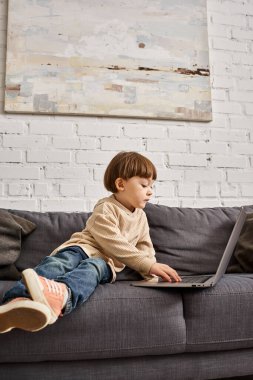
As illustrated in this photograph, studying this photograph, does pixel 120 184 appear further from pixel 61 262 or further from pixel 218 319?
pixel 218 319

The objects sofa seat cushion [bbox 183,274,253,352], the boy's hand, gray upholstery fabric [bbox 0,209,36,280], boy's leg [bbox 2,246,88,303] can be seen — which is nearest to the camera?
boy's leg [bbox 2,246,88,303]

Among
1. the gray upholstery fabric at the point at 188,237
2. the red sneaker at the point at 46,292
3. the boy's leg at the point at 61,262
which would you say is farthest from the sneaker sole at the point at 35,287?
the gray upholstery fabric at the point at 188,237

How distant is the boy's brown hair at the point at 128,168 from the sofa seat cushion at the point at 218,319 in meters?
0.56

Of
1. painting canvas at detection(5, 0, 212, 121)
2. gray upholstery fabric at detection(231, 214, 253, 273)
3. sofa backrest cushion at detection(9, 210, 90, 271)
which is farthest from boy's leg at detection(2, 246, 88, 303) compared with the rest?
painting canvas at detection(5, 0, 212, 121)

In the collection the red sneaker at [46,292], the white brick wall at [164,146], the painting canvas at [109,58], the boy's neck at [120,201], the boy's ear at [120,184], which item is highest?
the painting canvas at [109,58]

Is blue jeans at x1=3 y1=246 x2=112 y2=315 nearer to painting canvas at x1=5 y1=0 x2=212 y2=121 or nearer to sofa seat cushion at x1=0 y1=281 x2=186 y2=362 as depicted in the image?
sofa seat cushion at x1=0 y1=281 x2=186 y2=362

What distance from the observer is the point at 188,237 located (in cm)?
205

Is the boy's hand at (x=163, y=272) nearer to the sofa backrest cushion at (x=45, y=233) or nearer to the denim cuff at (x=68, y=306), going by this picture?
the denim cuff at (x=68, y=306)

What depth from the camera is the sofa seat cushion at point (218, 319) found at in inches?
57.5

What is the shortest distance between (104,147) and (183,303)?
1313 millimetres

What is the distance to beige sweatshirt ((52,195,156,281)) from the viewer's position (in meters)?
1.65

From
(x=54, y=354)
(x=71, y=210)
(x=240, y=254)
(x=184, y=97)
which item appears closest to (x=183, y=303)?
(x=54, y=354)

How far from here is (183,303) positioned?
4.91 ft

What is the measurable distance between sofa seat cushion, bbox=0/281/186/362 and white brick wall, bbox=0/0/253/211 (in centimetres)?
114
